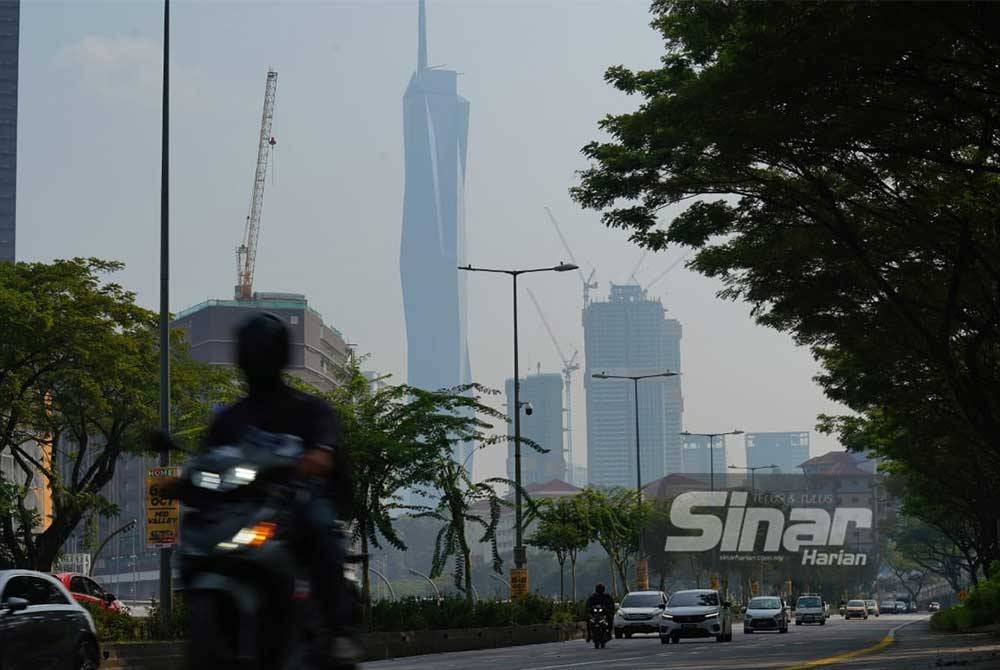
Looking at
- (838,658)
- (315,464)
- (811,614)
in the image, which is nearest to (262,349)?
A: (315,464)

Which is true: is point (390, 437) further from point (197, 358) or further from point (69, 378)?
point (197, 358)

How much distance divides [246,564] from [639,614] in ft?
157

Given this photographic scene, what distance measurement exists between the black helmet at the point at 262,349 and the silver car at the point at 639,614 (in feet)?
152

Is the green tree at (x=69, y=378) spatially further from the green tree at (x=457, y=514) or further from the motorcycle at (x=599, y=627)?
the motorcycle at (x=599, y=627)

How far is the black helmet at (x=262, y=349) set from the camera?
6516 mm

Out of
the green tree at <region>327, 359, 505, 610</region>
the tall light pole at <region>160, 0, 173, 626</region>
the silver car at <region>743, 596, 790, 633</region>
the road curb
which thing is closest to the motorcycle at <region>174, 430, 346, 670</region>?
the road curb

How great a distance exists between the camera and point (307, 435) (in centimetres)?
642

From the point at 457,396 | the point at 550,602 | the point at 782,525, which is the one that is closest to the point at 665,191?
the point at 457,396

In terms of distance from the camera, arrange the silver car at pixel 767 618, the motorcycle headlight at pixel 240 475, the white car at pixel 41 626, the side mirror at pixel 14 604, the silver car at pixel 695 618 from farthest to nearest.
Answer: the silver car at pixel 767 618 → the silver car at pixel 695 618 → the white car at pixel 41 626 → the side mirror at pixel 14 604 → the motorcycle headlight at pixel 240 475

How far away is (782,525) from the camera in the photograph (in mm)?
123312

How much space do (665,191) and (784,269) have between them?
442cm

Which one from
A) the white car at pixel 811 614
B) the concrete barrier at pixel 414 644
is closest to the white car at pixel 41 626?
the concrete barrier at pixel 414 644

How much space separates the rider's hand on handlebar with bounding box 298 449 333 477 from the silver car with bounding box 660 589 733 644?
119 ft

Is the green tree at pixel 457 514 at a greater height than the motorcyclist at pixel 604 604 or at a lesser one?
greater
